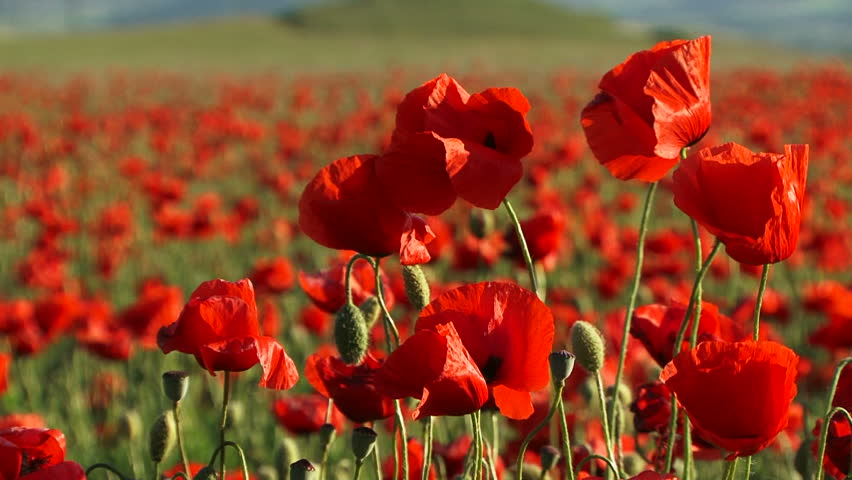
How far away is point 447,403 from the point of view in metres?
0.97

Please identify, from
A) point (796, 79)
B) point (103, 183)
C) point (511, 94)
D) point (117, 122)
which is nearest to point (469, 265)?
point (511, 94)

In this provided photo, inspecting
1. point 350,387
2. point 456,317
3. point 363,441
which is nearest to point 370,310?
point 350,387

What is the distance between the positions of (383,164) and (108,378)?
251 cm

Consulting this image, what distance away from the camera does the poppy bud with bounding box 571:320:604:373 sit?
4.02 ft

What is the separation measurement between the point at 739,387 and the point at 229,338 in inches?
22.7

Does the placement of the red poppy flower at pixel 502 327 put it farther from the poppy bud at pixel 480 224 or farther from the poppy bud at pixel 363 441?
the poppy bud at pixel 480 224

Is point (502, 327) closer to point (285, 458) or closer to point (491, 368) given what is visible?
point (491, 368)

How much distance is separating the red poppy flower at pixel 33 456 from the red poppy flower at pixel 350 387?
1.08 feet

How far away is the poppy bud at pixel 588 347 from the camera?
1.23 m

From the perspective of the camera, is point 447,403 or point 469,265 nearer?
point 447,403

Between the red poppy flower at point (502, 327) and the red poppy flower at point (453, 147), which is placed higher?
the red poppy flower at point (453, 147)

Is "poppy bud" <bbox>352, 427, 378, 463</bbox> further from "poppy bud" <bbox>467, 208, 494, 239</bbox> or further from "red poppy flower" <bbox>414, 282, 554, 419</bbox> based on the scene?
"poppy bud" <bbox>467, 208, 494, 239</bbox>

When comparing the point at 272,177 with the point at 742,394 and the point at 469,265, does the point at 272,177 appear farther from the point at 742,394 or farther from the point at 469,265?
the point at 742,394

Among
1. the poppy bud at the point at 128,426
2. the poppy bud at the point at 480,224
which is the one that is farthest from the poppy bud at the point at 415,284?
the poppy bud at the point at 128,426
